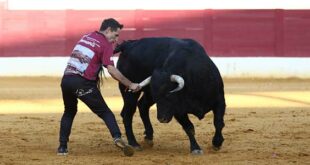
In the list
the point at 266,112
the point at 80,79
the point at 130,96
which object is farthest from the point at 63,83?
the point at 266,112

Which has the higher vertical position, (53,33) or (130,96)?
(130,96)

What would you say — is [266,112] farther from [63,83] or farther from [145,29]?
[145,29]

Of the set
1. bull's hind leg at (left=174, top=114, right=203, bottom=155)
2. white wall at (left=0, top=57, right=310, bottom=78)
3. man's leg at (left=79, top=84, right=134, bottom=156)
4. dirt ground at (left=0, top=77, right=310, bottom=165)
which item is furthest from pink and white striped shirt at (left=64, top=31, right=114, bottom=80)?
white wall at (left=0, top=57, right=310, bottom=78)

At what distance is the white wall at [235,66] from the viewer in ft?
57.3

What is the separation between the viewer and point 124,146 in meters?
5.80

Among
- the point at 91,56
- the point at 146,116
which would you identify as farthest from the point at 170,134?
the point at 91,56

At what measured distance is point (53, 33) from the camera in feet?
59.2

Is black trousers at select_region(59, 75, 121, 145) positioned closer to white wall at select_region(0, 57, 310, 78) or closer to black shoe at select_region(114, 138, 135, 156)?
black shoe at select_region(114, 138, 135, 156)

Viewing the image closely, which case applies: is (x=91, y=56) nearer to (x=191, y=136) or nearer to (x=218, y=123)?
(x=191, y=136)

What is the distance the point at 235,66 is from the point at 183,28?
1629 millimetres

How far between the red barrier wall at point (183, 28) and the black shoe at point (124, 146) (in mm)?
12036

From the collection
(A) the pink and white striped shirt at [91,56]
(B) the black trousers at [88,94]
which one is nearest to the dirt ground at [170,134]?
(B) the black trousers at [88,94]

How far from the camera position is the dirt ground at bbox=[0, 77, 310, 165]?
5949 millimetres

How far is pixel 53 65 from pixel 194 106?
38.8ft
